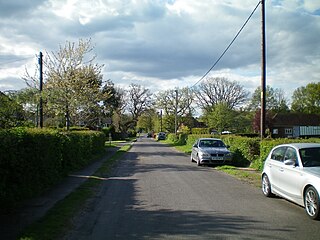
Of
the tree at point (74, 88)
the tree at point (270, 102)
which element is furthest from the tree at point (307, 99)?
the tree at point (74, 88)

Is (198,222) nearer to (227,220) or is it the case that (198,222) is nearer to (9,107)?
(227,220)

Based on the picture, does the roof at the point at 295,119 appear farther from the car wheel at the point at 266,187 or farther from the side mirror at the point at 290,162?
the side mirror at the point at 290,162

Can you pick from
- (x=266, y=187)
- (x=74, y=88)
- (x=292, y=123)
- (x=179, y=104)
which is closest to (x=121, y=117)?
(x=179, y=104)

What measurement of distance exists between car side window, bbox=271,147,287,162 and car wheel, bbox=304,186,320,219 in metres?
1.94

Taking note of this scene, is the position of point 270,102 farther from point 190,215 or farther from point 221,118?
point 190,215

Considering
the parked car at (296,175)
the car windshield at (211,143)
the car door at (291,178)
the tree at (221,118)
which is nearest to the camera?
the parked car at (296,175)

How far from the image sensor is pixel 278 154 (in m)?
9.83

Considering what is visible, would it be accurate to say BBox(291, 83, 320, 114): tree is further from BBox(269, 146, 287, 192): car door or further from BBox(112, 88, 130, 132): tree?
BBox(269, 146, 287, 192): car door

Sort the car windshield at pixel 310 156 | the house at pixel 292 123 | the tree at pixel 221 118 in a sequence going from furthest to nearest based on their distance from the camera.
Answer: the house at pixel 292 123, the tree at pixel 221 118, the car windshield at pixel 310 156

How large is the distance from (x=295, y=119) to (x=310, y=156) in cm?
7244

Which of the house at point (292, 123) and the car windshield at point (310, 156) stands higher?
the house at point (292, 123)

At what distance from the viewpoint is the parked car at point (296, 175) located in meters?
7.41

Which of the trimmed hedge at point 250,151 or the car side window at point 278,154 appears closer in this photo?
the car side window at point 278,154

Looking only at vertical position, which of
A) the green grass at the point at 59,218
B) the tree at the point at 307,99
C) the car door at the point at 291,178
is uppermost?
the tree at the point at 307,99
